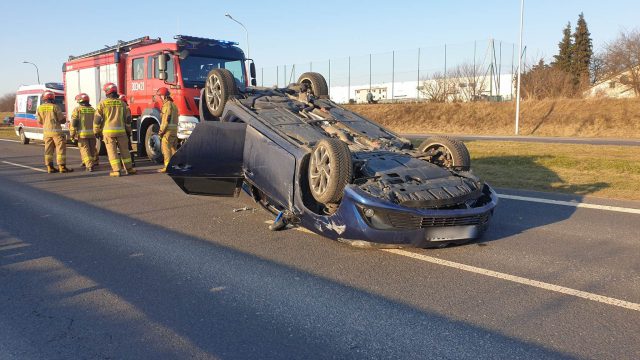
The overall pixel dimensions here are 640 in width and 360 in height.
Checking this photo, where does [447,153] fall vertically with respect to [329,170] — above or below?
above

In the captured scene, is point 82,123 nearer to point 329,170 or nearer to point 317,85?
point 317,85

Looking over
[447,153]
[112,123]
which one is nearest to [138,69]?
[112,123]

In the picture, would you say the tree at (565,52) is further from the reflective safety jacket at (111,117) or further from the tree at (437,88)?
the reflective safety jacket at (111,117)

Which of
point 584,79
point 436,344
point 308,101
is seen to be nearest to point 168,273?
point 436,344

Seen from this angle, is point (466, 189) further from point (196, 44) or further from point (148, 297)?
point (196, 44)

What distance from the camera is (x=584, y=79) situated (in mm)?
38156

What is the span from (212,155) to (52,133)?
7005mm

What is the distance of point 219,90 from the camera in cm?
743

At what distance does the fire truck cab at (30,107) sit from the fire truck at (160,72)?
6.61 meters

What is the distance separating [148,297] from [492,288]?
2.63m

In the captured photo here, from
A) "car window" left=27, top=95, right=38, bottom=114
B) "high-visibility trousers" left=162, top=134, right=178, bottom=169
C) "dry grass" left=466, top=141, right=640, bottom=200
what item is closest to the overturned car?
"high-visibility trousers" left=162, top=134, right=178, bottom=169

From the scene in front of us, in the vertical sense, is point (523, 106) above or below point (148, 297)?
above

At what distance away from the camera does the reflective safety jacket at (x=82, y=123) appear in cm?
1149

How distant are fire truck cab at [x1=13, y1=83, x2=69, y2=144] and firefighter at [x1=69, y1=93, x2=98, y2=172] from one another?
309 inches
